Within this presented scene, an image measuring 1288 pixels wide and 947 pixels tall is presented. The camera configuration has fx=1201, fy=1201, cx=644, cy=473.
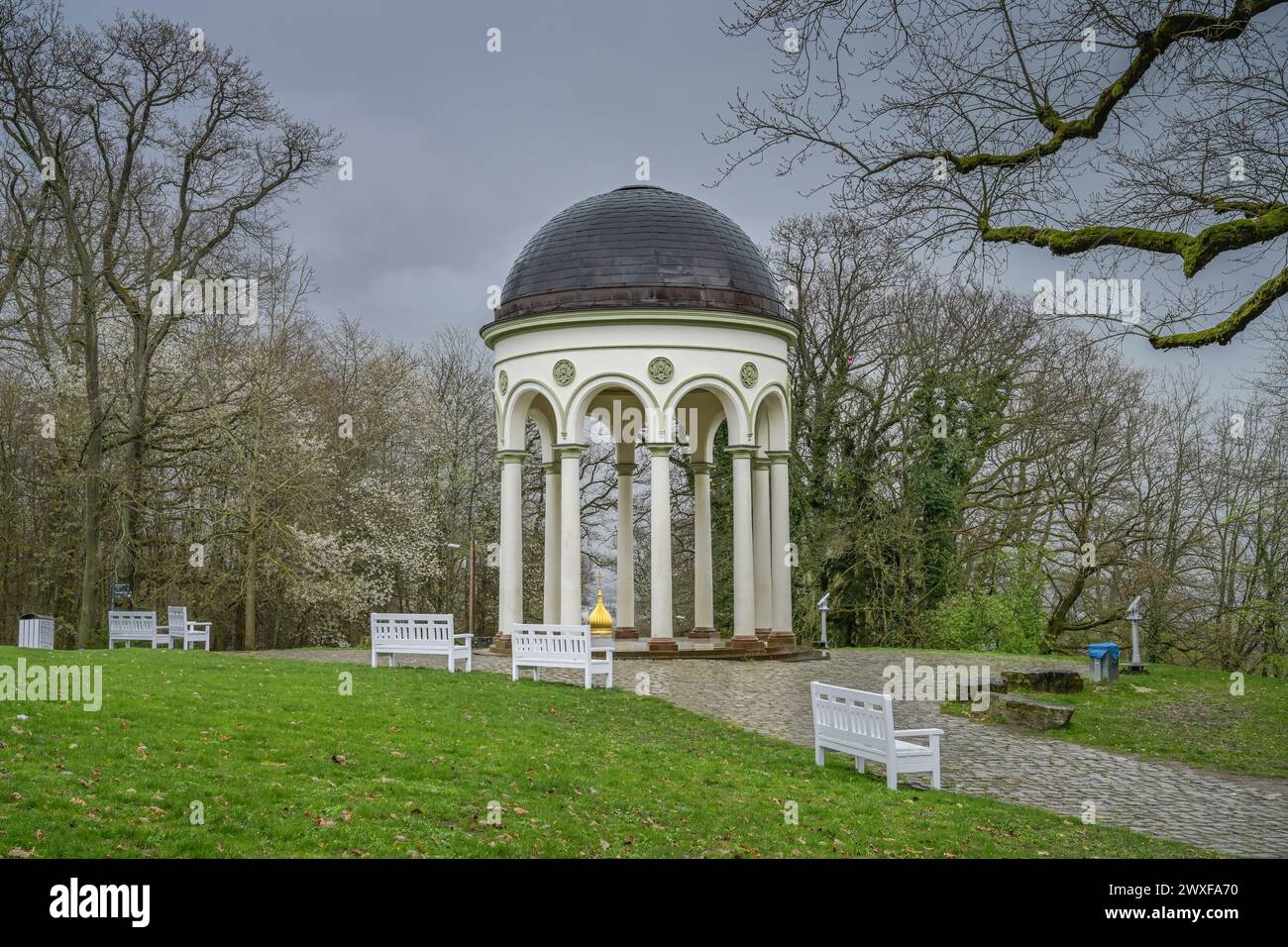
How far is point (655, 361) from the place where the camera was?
23406 mm

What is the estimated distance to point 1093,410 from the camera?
31.6m

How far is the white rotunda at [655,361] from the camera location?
23.4 m

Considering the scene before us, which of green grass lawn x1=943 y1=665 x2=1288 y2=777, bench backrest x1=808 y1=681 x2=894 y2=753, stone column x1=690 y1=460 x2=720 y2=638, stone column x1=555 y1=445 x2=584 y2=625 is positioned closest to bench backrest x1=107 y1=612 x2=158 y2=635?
stone column x1=555 y1=445 x2=584 y2=625

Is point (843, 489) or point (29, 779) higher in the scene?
point (843, 489)

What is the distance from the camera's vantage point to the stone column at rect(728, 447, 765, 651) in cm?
2373

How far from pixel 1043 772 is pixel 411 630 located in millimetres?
9867

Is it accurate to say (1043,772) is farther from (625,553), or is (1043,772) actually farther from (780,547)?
(625,553)

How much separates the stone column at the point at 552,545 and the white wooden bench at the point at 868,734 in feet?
A: 45.5

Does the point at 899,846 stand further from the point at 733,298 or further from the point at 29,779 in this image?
the point at 733,298

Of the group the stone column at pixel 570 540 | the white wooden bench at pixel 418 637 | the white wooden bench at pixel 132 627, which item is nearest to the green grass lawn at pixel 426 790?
the white wooden bench at pixel 418 637

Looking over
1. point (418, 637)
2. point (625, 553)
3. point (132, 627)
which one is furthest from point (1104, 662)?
point (132, 627)
